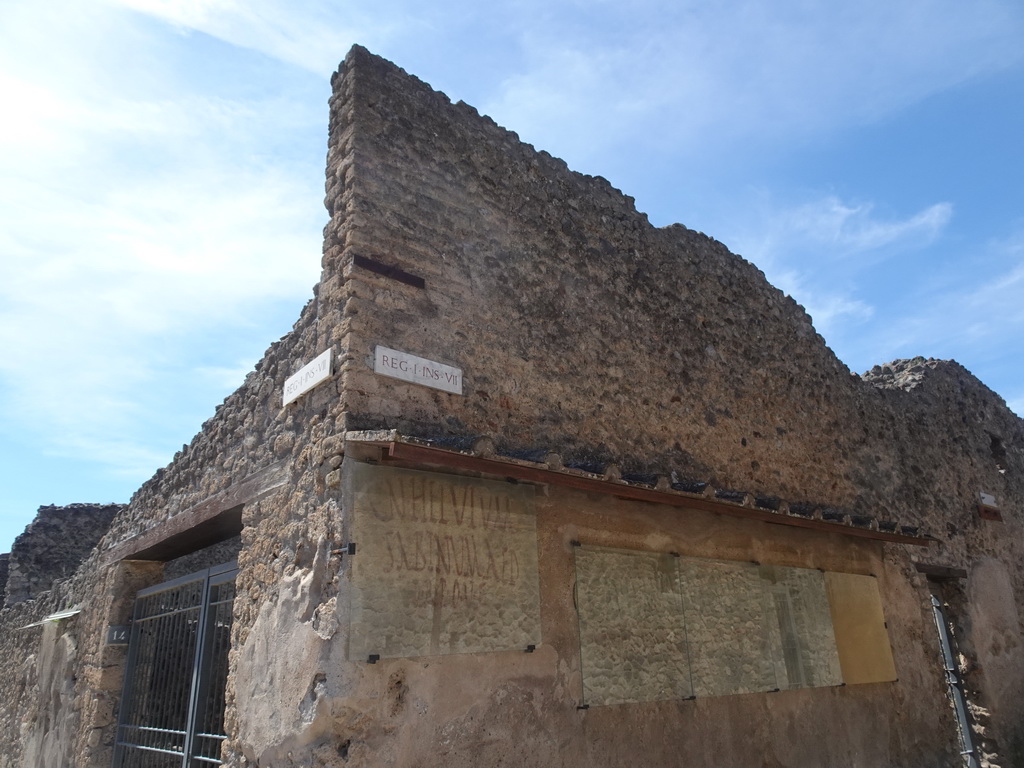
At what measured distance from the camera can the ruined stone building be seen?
153 inches

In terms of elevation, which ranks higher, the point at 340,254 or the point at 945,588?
the point at 340,254

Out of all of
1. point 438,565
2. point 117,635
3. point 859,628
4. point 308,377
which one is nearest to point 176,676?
point 117,635

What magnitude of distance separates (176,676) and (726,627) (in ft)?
13.3

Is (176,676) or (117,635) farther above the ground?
(117,635)

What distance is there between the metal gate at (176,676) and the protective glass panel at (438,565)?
1756 mm

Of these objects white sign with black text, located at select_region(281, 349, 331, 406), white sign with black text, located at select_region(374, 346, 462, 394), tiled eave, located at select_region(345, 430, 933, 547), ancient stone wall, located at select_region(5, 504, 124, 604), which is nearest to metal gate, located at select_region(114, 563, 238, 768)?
white sign with black text, located at select_region(281, 349, 331, 406)

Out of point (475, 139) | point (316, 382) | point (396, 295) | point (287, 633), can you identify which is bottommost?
point (287, 633)

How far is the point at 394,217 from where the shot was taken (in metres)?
4.68

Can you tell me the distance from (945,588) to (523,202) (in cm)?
640

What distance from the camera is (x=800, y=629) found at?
233 inches

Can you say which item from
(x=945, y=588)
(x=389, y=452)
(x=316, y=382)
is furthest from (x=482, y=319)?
(x=945, y=588)

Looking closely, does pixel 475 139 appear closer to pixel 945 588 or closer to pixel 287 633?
pixel 287 633

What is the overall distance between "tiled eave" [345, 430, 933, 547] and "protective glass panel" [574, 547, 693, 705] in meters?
0.45

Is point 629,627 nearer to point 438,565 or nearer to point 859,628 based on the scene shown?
point 438,565
